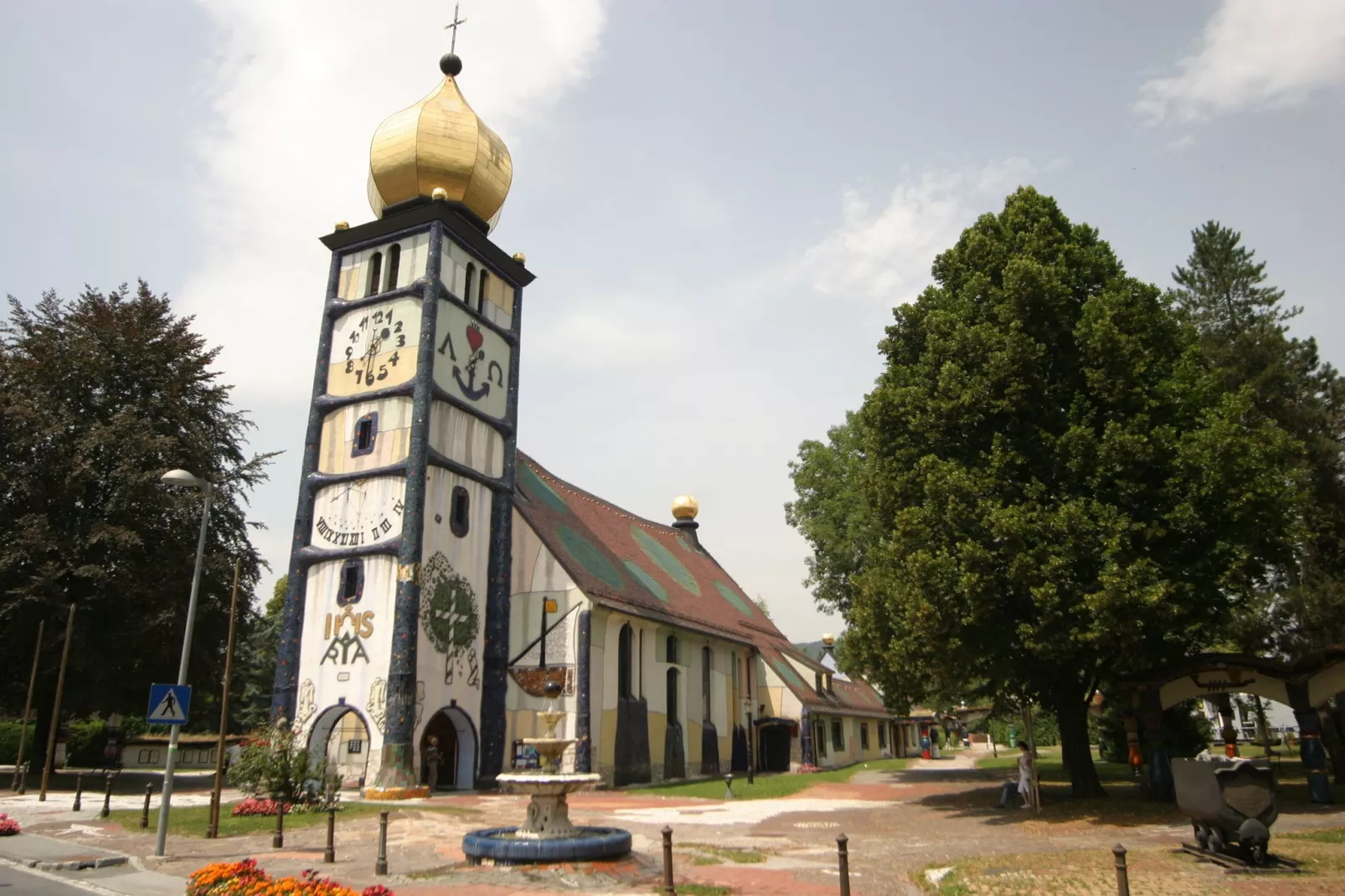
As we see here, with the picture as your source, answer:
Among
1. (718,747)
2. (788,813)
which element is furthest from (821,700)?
(788,813)

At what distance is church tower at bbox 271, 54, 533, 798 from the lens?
85.4 feet

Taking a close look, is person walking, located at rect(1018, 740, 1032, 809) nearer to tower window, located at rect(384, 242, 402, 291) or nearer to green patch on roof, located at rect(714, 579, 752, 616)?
tower window, located at rect(384, 242, 402, 291)

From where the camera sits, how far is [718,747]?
36.9 meters

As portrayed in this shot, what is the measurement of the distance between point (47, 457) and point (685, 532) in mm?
31445

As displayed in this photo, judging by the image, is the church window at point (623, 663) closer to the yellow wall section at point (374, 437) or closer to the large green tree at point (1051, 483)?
the yellow wall section at point (374, 437)

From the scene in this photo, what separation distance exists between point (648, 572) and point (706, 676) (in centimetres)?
489

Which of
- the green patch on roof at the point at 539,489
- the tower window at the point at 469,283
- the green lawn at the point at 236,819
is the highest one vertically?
the tower window at the point at 469,283

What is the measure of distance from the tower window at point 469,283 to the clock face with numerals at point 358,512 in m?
7.33

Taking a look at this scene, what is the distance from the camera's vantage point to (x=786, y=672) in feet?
140

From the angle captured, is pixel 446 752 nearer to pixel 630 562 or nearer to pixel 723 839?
pixel 630 562

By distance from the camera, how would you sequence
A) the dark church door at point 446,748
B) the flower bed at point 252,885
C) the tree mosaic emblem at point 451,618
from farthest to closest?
the dark church door at point 446,748
the tree mosaic emblem at point 451,618
the flower bed at point 252,885

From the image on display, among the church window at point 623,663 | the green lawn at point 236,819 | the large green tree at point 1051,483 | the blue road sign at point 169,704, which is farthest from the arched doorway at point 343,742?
the large green tree at point 1051,483

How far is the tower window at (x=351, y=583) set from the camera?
2711 centimetres

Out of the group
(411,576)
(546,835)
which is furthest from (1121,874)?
(411,576)
